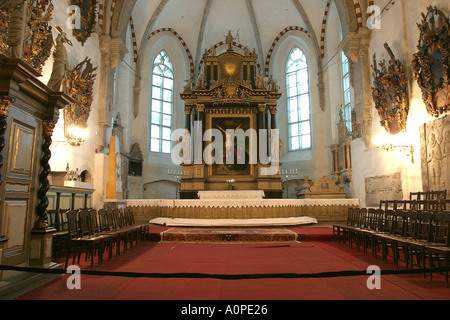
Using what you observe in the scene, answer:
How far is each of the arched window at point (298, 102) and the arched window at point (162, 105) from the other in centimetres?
604

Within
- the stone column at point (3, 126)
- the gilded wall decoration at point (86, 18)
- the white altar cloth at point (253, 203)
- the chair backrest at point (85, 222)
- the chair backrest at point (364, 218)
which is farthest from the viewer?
the white altar cloth at point (253, 203)

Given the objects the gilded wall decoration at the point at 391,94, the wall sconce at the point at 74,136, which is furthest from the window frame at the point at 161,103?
the gilded wall decoration at the point at 391,94

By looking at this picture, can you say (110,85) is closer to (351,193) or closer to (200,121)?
(200,121)

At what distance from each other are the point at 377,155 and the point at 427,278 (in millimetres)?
6652

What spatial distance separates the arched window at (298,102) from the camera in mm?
16156

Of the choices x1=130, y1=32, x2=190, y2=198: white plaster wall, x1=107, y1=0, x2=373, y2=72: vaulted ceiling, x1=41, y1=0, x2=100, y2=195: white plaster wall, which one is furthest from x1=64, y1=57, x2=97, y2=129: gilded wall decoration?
x1=107, y1=0, x2=373, y2=72: vaulted ceiling

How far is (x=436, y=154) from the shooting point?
7.27 metres

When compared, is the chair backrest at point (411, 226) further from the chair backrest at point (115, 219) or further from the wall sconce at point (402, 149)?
the chair backrest at point (115, 219)

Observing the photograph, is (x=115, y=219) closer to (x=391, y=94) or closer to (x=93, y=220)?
(x=93, y=220)

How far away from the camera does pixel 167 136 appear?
1650 cm

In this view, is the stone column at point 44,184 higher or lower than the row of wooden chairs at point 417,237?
higher

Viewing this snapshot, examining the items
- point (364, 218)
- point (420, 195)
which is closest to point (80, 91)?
point (364, 218)

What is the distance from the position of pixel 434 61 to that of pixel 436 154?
6.52 ft
